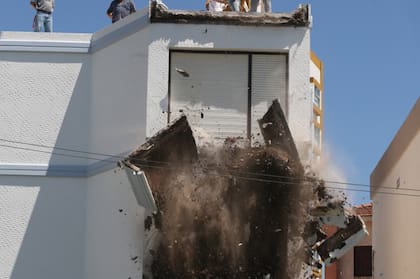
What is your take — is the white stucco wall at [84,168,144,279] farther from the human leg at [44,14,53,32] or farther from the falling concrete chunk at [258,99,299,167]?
the human leg at [44,14,53,32]

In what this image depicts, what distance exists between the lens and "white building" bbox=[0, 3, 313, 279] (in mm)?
17703

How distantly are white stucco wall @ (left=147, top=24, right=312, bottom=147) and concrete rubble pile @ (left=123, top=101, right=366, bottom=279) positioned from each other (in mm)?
802

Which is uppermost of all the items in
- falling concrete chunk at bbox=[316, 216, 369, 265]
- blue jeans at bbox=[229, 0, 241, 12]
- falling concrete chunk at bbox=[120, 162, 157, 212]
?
blue jeans at bbox=[229, 0, 241, 12]

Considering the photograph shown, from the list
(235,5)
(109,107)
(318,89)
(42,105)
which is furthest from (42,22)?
(318,89)

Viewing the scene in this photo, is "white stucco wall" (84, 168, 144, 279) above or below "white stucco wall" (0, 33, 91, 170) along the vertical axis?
below

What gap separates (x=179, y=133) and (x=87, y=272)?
3772 mm

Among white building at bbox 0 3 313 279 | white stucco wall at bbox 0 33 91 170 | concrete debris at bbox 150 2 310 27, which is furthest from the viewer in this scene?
white stucco wall at bbox 0 33 91 170

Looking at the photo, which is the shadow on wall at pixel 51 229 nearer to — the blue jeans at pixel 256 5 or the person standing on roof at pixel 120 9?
the person standing on roof at pixel 120 9

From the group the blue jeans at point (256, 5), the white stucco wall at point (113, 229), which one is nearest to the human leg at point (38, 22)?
the white stucco wall at point (113, 229)

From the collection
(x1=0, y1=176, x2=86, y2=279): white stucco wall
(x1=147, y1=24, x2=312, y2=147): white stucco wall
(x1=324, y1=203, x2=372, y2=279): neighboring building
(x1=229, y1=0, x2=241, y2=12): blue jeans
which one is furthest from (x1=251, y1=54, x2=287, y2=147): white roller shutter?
(x1=324, y1=203, x2=372, y2=279): neighboring building

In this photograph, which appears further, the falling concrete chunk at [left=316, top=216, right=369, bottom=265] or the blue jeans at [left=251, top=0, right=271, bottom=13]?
the blue jeans at [left=251, top=0, right=271, bottom=13]

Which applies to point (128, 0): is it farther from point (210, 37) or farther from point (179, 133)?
point (179, 133)

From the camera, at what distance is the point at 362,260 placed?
108ft

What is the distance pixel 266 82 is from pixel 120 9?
3980 millimetres
